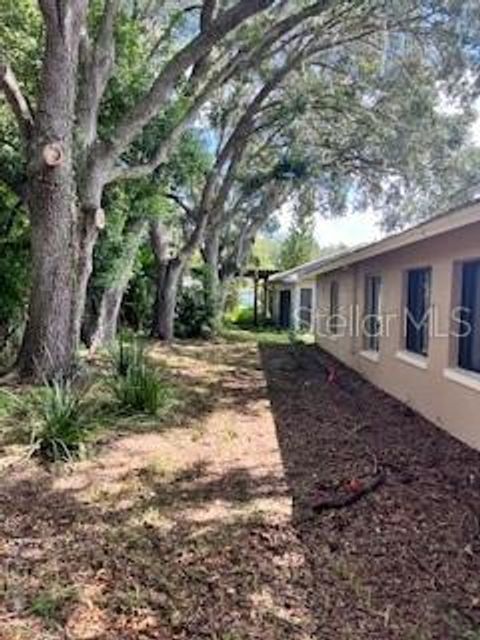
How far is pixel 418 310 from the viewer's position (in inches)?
428

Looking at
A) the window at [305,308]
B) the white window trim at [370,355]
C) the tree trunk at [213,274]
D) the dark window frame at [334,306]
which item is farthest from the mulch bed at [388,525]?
the window at [305,308]

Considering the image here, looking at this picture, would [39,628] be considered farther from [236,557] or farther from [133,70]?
[133,70]

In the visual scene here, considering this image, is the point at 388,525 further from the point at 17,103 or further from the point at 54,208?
the point at 17,103

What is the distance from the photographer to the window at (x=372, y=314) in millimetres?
14094

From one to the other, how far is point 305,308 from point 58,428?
1035 inches

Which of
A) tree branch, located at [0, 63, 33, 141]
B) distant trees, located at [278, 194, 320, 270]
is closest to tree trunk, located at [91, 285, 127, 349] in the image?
tree branch, located at [0, 63, 33, 141]

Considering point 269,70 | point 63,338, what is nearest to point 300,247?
point 269,70

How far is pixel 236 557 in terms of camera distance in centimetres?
477

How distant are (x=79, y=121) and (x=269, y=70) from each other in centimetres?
974

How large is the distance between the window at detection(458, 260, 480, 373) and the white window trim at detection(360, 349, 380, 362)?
4.40 meters

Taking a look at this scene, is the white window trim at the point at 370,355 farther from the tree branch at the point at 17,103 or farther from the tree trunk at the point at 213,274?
the tree trunk at the point at 213,274

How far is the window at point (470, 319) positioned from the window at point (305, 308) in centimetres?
2251

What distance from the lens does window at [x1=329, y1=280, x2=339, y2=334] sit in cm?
1931

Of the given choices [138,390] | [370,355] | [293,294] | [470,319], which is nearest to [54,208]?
[138,390]
